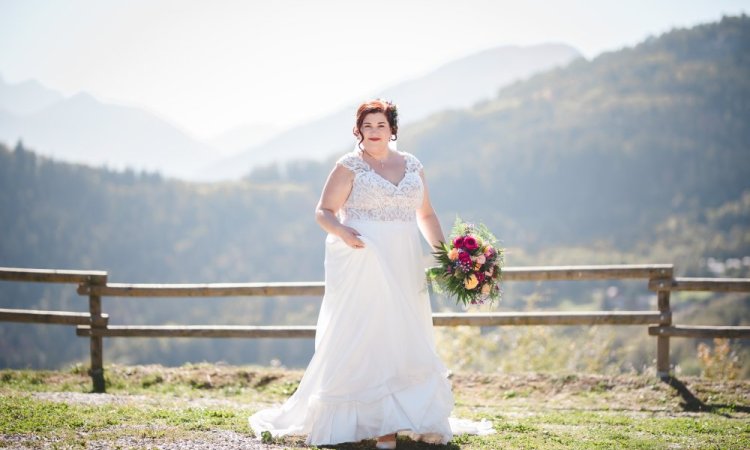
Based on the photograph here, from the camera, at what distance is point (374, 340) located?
16.3 ft

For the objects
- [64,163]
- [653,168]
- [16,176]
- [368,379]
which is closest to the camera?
[368,379]

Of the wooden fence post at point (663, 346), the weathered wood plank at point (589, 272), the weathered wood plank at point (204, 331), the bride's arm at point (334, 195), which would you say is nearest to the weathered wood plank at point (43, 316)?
the weathered wood plank at point (204, 331)

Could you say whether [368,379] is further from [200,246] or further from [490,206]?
[490,206]

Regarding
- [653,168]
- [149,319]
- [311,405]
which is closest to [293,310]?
[149,319]

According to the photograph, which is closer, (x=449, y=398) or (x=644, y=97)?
(x=449, y=398)

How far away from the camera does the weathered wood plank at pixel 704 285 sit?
25.0 ft

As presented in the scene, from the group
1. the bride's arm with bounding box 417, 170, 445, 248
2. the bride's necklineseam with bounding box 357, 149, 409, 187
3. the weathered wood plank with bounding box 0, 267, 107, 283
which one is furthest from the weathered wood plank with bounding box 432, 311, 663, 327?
the weathered wood plank with bounding box 0, 267, 107, 283

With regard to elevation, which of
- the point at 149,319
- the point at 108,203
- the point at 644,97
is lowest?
the point at 149,319

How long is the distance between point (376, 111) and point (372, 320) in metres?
1.54

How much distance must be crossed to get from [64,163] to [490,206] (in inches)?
3042

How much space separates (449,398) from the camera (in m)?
5.02

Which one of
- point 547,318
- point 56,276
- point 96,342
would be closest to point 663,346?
point 547,318

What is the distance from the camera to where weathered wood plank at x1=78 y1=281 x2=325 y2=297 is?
316 inches

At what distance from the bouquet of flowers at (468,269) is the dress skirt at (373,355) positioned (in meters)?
0.20
